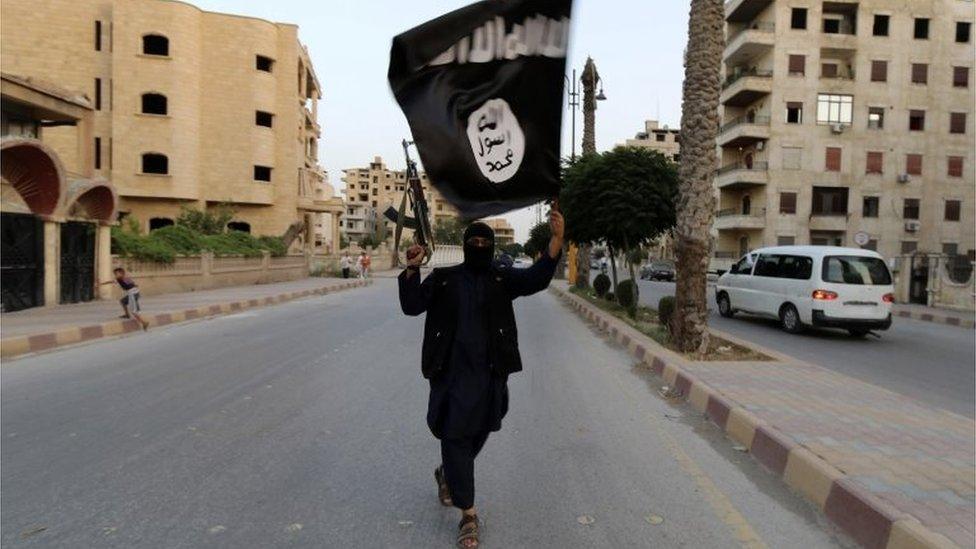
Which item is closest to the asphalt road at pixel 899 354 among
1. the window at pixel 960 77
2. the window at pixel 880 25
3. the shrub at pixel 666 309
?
the shrub at pixel 666 309

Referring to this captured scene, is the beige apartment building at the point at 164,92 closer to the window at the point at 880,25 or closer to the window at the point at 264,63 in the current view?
the window at the point at 264,63

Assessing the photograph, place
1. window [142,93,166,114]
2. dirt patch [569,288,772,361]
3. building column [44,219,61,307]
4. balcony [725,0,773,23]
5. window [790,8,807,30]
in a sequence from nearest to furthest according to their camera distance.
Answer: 1. dirt patch [569,288,772,361]
2. building column [44,219,61,307]
3. window [142,93,166,114]
4. window [790,8,807,30]
5. balcony [725,0,773,23]

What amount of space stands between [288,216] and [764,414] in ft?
A: 132

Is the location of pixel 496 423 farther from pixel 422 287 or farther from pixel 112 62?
pixel 112 62

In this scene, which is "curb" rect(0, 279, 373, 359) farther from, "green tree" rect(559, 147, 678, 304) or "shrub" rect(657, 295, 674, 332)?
"shrub" rect(657, 295, 674, 332)

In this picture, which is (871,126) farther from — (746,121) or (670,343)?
(670,343)

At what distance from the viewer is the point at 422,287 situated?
3.33 metres

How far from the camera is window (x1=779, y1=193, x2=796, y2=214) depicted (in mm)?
45031

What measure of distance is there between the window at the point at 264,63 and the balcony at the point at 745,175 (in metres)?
30.5

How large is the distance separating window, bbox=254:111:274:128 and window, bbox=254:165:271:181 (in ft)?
8.90

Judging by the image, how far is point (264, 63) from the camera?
4181 cm

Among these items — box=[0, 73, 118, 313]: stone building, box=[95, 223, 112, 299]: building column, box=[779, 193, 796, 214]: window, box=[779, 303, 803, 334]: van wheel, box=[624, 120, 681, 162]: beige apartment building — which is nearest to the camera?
box=[779, 303, 803, 334]: van wheel

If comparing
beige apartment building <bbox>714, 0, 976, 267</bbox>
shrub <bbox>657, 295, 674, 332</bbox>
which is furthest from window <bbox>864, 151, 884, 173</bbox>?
shrub <bbox>657, 295, 674, 332</bbox>

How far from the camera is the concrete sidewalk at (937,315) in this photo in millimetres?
18298
